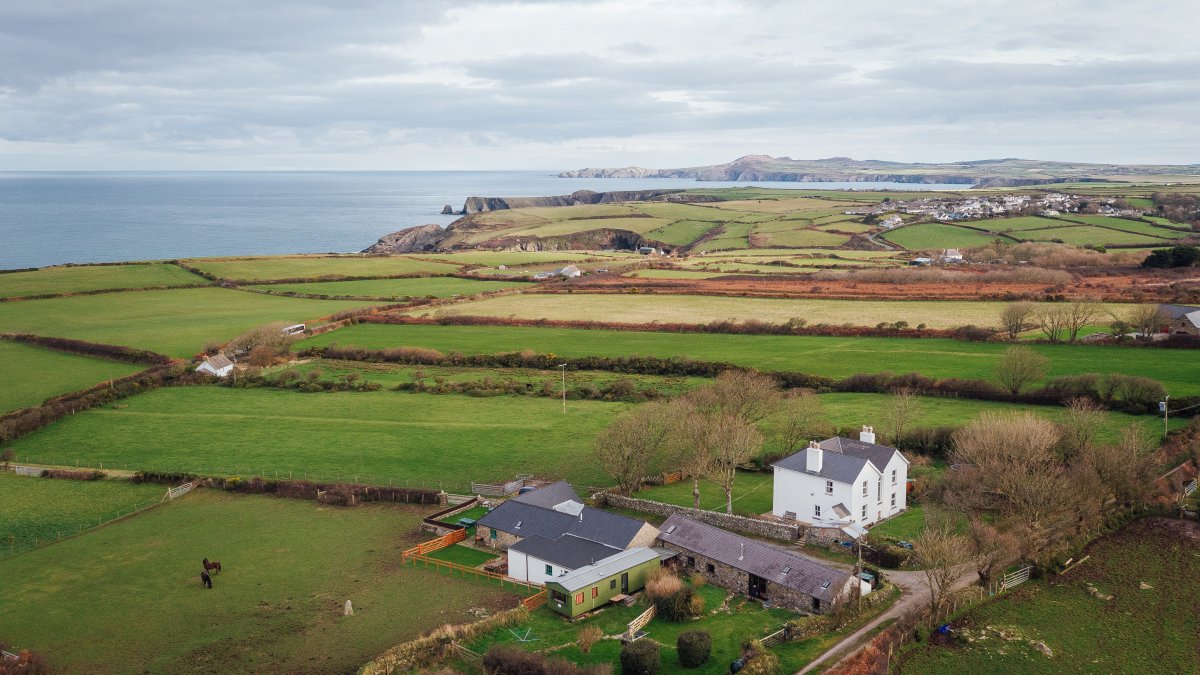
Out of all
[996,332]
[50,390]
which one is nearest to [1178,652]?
[996,332]

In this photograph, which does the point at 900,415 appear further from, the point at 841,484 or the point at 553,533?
the point at 553,533

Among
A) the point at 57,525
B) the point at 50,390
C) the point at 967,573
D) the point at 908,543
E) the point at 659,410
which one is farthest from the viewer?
the point at 50,390

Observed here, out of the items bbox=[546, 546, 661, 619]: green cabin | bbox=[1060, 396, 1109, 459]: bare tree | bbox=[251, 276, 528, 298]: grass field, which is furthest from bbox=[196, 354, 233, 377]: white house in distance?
bbox=[1060, 396, 1109, 459]: bare tree

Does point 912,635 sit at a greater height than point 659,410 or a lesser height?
lesser

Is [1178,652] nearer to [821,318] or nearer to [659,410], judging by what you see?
[659,410]

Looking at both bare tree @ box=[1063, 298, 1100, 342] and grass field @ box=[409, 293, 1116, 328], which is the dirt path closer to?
bare tree @ box=[1063, 298, 1100, 342]

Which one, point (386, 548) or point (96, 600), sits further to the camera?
point (386, 548)

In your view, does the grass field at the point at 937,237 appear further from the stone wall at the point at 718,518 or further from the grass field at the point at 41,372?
the grass field at the point at 41,372
